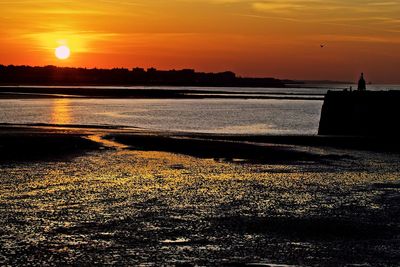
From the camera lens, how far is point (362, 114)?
49.0 meters

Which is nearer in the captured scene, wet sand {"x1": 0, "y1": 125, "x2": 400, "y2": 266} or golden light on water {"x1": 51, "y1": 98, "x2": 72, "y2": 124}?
wet sand {"x1": 0, "y1": 125, "x2": 400, "y2": 266}

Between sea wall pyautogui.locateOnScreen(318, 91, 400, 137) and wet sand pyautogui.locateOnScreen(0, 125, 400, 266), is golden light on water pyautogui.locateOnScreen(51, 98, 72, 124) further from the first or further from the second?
wet sand pyautogui.locateOnScreen(0, 125, 400, 266)

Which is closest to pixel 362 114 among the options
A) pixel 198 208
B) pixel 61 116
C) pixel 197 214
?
pixel 198 208

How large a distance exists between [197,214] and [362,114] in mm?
33972

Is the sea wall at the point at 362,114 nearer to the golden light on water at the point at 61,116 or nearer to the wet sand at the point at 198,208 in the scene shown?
the wet sand at the point at 198,208

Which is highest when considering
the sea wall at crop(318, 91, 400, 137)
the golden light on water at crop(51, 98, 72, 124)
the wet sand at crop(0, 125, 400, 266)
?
the sea wall at crop(318, 91, 400, 137)

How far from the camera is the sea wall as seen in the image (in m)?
47.3

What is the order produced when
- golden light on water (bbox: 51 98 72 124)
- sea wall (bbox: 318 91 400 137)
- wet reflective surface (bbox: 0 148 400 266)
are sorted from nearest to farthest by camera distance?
wet reflective surface (bbox: 0 148 400 266), sea wall (bbox: 318 91 400 137), golden light on water (bbox: 51 98 72 124)

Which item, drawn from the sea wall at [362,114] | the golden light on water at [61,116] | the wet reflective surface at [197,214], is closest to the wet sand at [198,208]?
the wet reflective surface at [197,214]

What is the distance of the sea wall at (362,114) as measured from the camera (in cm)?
4734

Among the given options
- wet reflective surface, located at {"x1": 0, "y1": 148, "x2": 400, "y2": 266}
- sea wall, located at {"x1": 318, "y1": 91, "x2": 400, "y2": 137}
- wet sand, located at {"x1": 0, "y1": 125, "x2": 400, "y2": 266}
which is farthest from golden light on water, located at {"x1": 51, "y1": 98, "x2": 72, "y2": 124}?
wet reflective surface, located at {"x1": 0, "y1": 148, "x2": 400, "y2": 266}

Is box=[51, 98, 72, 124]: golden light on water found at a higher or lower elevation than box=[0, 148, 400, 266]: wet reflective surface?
lower

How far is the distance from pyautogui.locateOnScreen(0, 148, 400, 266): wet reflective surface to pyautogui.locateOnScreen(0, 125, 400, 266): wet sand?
3cm

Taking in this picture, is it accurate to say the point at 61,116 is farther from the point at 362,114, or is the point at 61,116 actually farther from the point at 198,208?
the point at 198,208
